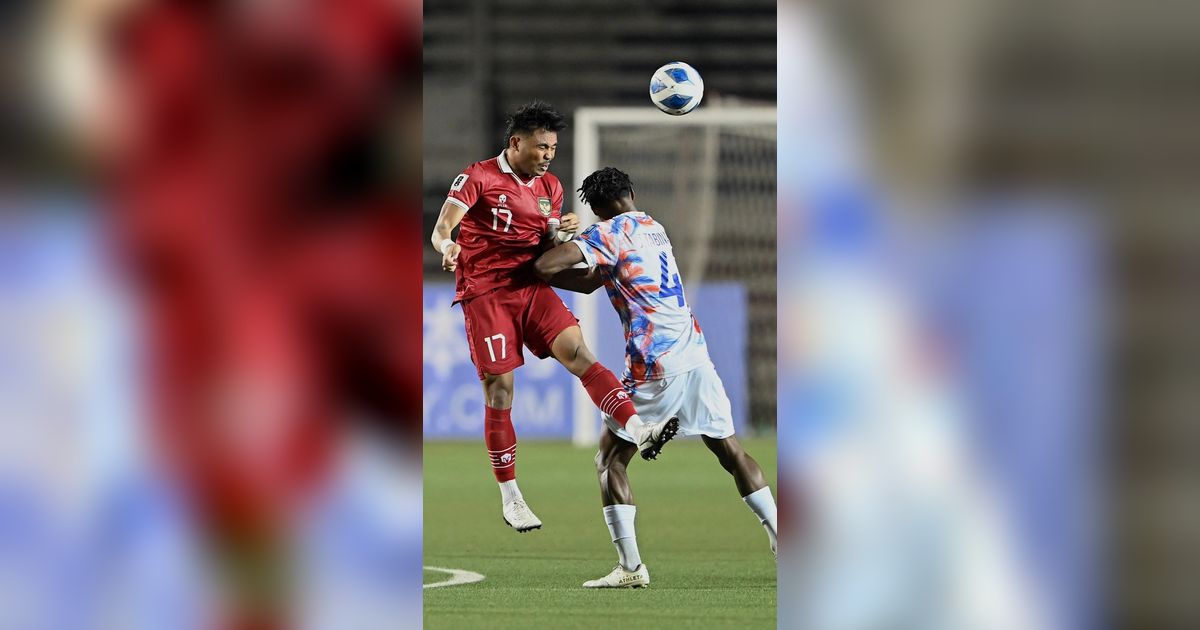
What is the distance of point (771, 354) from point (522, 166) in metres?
10.0

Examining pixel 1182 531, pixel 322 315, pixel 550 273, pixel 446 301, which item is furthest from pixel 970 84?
pixel 446 301

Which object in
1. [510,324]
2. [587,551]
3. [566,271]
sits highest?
[566,271]

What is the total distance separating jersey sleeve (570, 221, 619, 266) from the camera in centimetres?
709

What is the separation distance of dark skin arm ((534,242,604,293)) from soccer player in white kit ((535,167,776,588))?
39 mm

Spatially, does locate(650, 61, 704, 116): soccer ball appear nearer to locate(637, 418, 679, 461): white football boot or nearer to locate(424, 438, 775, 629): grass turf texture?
locate(637, 418, 679, 461): white football boot

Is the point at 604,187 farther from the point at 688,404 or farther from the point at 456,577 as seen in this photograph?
the point at 456,577

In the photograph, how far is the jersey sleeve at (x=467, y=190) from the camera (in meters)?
8.02

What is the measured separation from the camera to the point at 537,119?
7855 mm

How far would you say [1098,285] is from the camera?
256 cm

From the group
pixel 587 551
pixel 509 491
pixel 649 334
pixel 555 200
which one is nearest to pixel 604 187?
pixel 649 334

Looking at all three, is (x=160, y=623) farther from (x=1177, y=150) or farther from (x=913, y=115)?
(x=1177, y=150)

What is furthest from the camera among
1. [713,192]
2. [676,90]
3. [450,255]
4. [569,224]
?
[713,192]

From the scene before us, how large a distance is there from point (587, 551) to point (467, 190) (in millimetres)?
1827

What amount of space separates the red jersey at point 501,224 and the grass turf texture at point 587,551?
1325 mm
